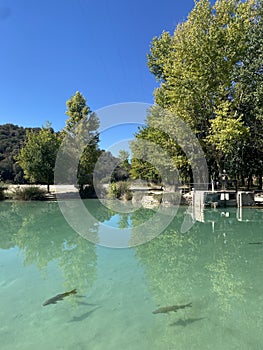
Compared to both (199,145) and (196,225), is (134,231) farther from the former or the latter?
(199,145)

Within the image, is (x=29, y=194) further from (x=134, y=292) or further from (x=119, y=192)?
(x=134, y=292)

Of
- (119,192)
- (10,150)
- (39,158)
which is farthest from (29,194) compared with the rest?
(10,150)

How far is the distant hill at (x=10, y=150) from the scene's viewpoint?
40.8 m

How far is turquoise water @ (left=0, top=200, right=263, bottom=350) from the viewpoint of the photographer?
346 centimetres

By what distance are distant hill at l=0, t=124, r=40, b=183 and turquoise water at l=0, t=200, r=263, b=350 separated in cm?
3223

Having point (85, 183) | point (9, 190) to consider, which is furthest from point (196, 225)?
point (9, 190)

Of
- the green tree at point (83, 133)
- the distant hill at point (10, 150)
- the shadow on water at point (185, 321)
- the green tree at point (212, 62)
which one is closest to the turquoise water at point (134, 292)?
the shadow on water at point (185, 321)

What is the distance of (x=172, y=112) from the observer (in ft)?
64.7

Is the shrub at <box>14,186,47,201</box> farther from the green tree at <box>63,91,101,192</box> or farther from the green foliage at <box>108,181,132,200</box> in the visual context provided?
the green foliage at <box>108,181,132,200</box>

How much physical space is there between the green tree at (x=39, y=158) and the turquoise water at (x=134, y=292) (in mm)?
14307

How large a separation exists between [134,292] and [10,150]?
1770 inches

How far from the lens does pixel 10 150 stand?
147ft

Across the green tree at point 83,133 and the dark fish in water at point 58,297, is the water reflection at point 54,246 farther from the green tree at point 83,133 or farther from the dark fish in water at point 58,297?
the green tree at point 83,133

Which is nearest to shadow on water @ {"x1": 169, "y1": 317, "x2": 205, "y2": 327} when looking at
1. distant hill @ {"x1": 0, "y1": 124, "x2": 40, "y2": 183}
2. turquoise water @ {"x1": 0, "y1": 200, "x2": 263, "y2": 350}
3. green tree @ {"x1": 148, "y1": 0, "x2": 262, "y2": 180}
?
turquoise water @ {"x1": 0, "y1": 200, "x2": 263, "y2": 350}
